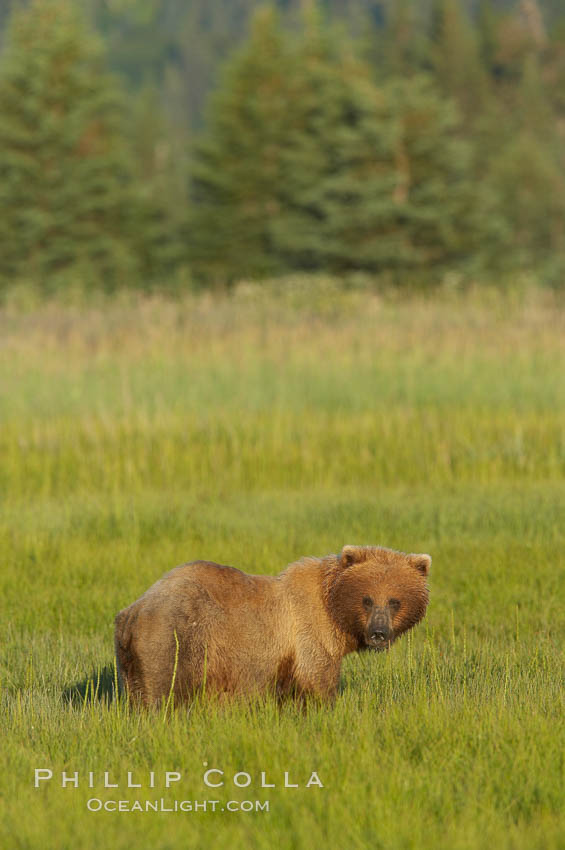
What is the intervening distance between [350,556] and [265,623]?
503mm

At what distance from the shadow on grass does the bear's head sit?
3.84 ft

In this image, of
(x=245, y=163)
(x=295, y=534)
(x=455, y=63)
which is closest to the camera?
(x=295, y=534)

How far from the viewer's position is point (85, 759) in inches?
205

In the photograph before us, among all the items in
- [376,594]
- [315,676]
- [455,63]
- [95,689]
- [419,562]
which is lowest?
[95,689]

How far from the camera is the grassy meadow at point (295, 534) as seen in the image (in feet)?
15.5

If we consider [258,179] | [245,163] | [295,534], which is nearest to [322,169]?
[258,179]

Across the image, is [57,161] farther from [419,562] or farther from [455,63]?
[455,63]

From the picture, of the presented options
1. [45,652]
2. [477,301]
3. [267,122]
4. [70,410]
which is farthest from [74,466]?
[267,122]

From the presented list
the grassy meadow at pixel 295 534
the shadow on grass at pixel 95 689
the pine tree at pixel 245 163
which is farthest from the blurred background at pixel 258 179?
the shadow on grass at pixel 95 689

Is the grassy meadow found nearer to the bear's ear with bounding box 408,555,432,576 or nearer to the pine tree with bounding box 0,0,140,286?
the bear's ear with bounding box 408,555,432,576

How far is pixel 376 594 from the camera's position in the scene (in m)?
5.86

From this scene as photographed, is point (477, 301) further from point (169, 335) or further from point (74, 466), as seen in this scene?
point (74, 466)

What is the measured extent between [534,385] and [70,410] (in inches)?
241

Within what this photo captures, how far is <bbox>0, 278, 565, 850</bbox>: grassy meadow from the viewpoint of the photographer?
15.5 ft
